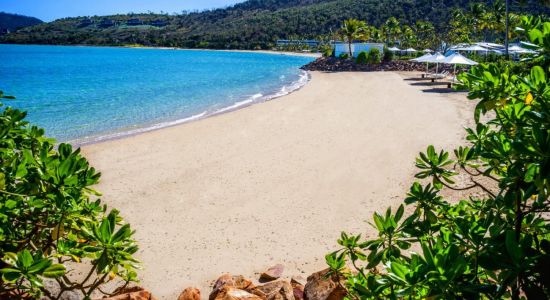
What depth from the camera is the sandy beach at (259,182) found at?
7109 mm

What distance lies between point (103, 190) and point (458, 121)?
1324cm

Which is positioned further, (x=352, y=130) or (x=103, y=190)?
(x=352, y=130)

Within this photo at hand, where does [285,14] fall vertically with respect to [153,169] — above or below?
above

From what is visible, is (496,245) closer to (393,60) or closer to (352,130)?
(352,130)

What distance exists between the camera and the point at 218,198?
958 cm

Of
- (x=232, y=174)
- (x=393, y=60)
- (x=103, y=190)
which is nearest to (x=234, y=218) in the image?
(x=232, y=174)

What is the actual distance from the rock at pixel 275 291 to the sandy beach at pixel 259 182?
3.53 ft

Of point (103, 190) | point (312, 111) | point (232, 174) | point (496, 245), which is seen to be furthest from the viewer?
point (312, 111)

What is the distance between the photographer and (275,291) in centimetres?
527

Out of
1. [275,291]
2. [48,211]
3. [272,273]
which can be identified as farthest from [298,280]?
[48,211]

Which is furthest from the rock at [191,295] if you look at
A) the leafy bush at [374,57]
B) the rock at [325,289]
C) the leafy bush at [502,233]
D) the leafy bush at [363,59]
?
the leafy bush at [363,59]

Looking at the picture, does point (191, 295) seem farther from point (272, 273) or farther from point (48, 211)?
point (48, 211)

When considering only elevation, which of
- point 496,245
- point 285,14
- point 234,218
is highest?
point 285,14

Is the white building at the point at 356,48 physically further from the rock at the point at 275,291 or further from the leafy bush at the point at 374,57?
the rock at the point at 275,291
